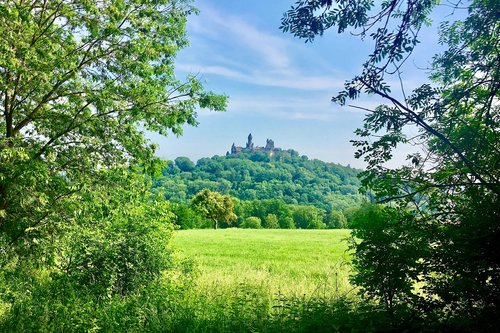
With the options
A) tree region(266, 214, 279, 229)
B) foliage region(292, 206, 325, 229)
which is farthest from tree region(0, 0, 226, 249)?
foliage region(292, 206, 325, 229)

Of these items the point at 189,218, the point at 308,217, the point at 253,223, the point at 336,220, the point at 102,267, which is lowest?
the point at 102,267

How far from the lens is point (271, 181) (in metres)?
151

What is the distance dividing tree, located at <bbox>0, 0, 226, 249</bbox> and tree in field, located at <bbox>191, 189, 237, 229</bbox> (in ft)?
231

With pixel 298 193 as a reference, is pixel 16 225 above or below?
below

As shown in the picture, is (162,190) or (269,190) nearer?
(162,190)

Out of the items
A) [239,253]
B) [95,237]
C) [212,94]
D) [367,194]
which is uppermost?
[212,94]

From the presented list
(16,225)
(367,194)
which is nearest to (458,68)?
(367,194)

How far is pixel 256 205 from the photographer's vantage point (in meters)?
115

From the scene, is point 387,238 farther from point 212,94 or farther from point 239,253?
point 239,253

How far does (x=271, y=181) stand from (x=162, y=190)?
139 metres

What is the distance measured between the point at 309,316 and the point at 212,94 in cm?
662

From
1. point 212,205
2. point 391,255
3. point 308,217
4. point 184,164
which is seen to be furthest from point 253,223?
point 391,255

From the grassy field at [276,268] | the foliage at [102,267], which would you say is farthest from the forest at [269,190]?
the foliage at [102,267]

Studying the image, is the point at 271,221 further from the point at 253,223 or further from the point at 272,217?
the point at 253,223
